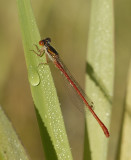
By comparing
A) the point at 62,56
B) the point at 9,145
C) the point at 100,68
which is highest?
the point at 9,145

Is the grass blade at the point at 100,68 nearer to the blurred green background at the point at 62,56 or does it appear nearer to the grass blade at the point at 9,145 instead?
the grass blade at the point at 9,145

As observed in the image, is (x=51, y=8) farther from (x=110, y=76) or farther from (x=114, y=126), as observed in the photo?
(x=110, y=76)

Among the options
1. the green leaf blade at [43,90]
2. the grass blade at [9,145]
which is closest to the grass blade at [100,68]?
the green leaf blade at [43,90]

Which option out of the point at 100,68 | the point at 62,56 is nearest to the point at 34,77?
the point at 100,68

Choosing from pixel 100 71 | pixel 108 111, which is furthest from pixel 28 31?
pixel 108 111

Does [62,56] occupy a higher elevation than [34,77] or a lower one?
lower

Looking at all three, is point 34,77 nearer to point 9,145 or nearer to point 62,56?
point 9,145
